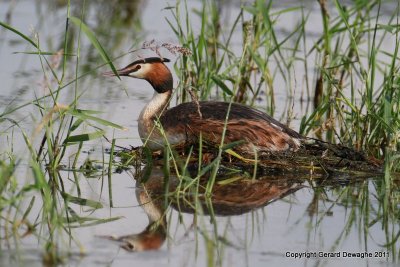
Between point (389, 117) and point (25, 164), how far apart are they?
2.57 meters

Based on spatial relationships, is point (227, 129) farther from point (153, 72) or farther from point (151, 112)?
point (153, 72)

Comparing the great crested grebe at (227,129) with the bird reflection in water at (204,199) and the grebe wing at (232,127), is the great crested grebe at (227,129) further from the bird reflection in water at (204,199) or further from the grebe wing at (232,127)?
the bird reflection in water at (204,199)

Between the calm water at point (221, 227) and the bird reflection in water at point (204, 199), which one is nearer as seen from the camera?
the calm water at point (221, 227)

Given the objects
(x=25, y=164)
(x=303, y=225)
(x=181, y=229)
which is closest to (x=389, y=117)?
(x=303, y=225)

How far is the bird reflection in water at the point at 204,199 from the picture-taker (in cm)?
570

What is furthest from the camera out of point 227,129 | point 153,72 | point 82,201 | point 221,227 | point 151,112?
point 153,72

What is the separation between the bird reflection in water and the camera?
5.70 m

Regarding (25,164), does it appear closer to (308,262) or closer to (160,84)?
(160,84)

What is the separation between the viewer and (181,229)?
592 centimetres

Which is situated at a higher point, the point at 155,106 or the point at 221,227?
the point at 155,106

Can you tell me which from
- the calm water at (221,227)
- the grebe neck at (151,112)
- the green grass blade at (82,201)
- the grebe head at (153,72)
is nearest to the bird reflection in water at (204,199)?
the calm water at (221,227)

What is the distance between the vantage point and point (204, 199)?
21.5 ft

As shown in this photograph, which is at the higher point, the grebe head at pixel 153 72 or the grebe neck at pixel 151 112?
the grebe head at pixel 153 72

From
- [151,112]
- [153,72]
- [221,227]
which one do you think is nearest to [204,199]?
[221,227]
